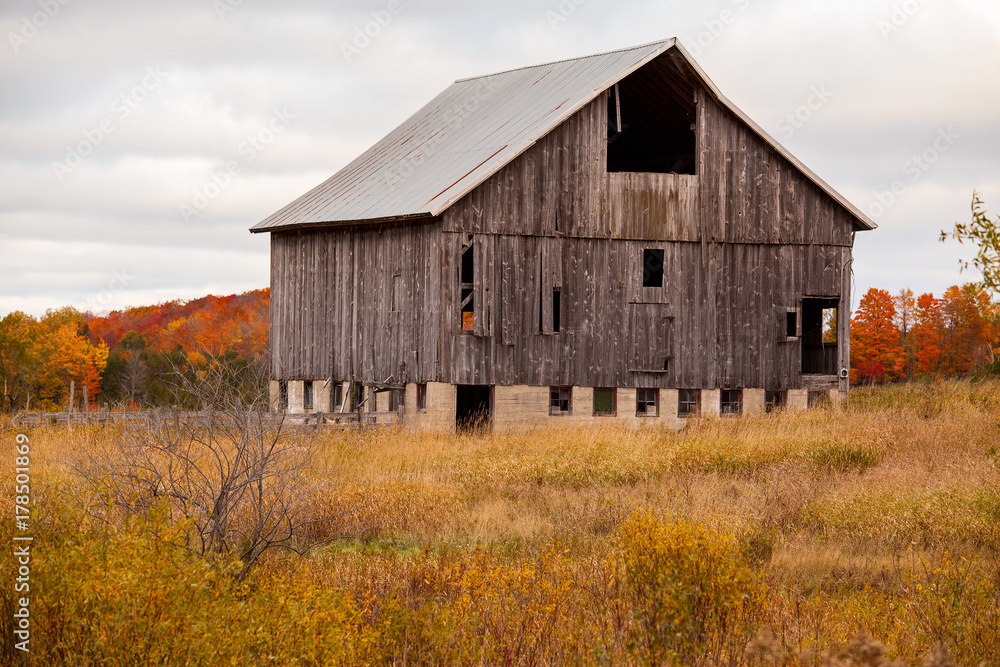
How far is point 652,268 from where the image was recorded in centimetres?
2550

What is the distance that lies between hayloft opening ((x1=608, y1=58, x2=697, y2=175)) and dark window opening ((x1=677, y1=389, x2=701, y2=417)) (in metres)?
5.55

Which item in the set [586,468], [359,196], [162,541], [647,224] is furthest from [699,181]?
[162,541]

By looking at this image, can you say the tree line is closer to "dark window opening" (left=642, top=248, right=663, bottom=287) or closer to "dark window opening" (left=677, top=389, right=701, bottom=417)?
"dark window opening" (left=642, top=248, right=663, bottom=287)

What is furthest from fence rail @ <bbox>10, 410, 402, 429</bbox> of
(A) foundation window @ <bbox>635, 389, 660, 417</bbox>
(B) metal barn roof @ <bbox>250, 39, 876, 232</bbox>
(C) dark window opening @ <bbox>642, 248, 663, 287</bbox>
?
(C) dark window opening @ <bbox>642, 248, 663, 287</bbox>

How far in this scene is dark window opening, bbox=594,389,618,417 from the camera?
2366 cm

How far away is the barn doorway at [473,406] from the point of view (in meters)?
23.5

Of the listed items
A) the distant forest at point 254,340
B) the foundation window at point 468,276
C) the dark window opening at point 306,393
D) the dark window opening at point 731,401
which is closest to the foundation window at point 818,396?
the dark window opening at point 731,401

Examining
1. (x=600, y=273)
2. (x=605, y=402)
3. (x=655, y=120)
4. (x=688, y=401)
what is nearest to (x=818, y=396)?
(x=688, y=401)

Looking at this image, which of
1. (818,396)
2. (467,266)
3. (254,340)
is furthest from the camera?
(254,340)

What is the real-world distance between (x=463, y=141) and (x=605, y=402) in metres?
8.02

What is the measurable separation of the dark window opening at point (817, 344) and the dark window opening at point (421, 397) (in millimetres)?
10060

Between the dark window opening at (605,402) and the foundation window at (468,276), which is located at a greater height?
the foundation window at (468,276)

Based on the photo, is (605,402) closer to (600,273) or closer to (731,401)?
(600,273)

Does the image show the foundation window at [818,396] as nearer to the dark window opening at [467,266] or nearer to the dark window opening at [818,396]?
the dark window opening at [818,396]
